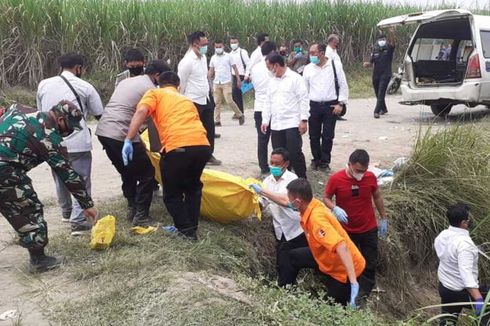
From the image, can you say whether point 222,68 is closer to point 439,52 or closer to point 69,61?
point 439,52

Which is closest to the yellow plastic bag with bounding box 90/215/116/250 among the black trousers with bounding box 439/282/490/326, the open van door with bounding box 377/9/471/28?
the black trousers with bounding box 439/282/490/326

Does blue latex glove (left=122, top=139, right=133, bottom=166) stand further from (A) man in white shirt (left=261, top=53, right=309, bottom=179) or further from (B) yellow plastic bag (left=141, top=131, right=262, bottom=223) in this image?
(A) man in white shirt (left=261, top=53, right=309, bottom=179)

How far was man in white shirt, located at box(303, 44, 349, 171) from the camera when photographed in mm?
7109

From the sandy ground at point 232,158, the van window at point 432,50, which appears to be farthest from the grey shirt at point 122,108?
the van window at point 432,50

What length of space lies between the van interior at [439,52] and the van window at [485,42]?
2.02 feet

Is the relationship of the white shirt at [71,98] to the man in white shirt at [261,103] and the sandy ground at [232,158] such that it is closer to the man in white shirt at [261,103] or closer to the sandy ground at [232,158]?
the sandy ground at [232,158]

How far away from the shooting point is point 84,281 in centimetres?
412

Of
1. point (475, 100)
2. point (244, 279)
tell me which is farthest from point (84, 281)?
point (475, 100)

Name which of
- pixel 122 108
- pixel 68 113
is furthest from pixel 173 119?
pixel 68 113

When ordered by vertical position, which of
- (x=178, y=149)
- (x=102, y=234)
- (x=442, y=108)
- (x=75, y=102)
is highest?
(x=75, y=102)

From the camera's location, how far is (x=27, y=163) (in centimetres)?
420

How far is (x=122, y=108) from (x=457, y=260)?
3078 mm

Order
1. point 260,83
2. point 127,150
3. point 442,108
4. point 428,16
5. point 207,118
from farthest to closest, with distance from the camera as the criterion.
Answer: point 442,108
point 428,16
point 260,83
point 207,118
point 127,150

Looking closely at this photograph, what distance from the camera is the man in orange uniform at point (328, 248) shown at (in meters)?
4.31
